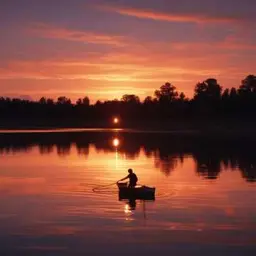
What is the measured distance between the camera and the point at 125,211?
2861cm

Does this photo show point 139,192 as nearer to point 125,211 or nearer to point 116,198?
point 116,198

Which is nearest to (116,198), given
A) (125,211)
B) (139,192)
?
(139,192)

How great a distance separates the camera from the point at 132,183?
32281 mm

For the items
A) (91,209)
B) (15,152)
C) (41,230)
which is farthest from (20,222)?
(15,152)

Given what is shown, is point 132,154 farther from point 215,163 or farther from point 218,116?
point 218,116

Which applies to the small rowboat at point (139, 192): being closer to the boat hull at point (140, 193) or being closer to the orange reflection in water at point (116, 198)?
the boat hull at point (140, 193)

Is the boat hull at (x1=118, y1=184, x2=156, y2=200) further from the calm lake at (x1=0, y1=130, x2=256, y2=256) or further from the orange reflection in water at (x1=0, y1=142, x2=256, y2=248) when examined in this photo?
the orange reflection in water at (x1=0, y1=142, x2=256, y2=248)

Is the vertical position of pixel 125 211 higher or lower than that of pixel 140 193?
lower

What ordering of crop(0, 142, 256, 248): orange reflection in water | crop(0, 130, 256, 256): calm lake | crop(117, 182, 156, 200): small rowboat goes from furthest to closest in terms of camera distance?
crop(117, 182, 156, 200): small rowboat → crop(0, 142, 256, 248): orange reflection in water → crop(0, 130, 256, 256): calm lake

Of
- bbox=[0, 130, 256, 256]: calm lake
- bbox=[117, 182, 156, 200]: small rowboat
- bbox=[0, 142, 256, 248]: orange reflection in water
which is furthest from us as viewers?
bbox=[117, 182, 156, 200]: small rowboat

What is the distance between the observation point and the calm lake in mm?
21609

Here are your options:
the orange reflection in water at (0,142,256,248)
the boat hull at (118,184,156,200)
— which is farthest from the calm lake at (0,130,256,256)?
the boat hull at (118,184,156,200)

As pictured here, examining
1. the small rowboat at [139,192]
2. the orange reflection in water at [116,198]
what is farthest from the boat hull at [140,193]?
the orange reflection in water at [116,198]

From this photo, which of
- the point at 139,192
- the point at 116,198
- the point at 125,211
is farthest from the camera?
the point at 116,198
